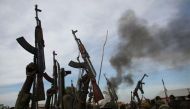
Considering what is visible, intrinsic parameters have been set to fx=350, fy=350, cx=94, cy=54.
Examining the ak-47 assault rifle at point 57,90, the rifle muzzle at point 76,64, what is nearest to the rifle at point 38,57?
the ak-47 assault rifle at point 57,90

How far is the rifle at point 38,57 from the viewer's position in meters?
8.77

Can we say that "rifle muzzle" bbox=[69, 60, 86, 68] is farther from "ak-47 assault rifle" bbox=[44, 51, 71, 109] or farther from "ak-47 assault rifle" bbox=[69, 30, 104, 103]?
"ak-47 assault rifle" bbox=[44, 51, 71, 109]

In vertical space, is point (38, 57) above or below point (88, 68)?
below

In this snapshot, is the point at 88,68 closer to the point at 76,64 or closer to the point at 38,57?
the point at 76,64

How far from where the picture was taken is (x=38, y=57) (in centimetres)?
919

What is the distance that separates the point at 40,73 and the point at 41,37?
130 cm

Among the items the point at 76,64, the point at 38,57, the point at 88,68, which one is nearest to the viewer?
the point at 38,57

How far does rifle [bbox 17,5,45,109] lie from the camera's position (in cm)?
877

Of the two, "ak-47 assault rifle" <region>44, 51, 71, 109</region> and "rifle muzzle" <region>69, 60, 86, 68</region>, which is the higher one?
"rifle muzzle" <region>69, 60, 86, 68</region>

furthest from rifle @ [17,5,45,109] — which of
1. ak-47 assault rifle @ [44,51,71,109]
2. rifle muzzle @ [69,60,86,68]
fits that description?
rifle muzzle @ [69,60,86,68]

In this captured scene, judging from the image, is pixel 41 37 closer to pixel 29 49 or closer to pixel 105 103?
pixel 29 49

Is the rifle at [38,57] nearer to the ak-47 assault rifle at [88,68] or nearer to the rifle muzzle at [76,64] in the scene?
the ak-47 assault rifle at [88,68]

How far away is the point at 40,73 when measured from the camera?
8930 millimetres

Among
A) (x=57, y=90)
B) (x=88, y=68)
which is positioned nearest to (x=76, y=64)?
(x=88, y=68)
